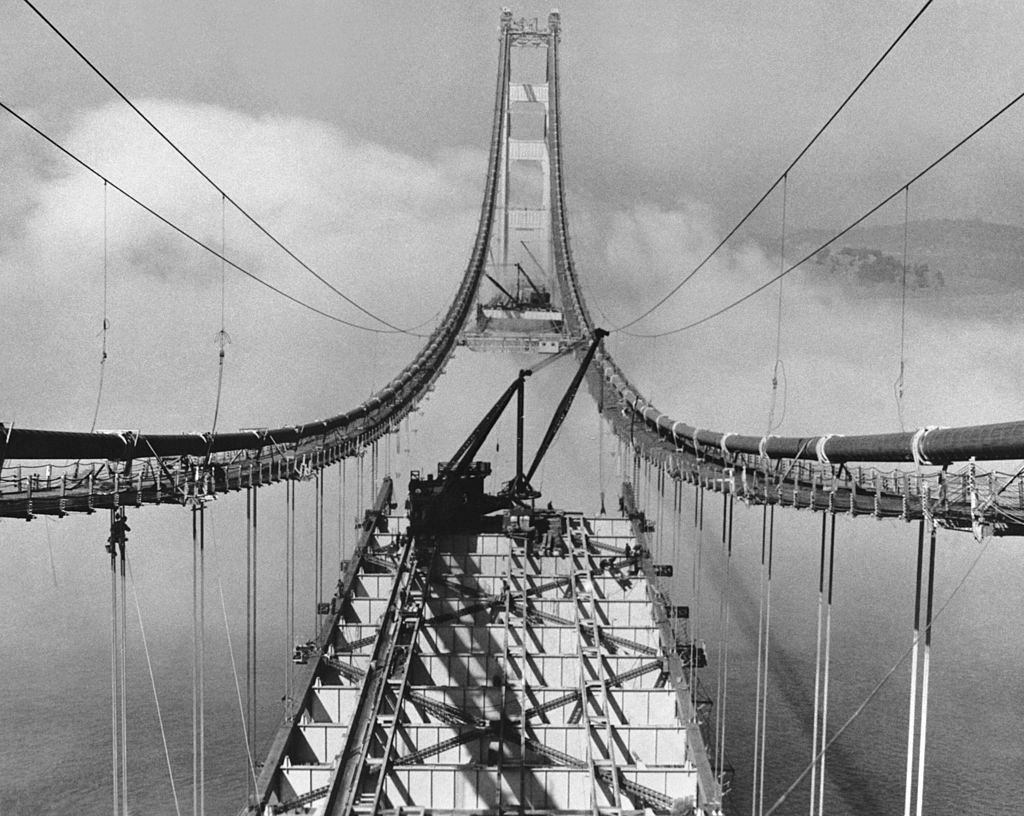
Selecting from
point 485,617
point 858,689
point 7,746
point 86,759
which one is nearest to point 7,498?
point 485,617

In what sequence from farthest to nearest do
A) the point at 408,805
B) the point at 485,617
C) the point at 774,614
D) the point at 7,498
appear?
the point at 774,614 < the point at 485,617 < the point at 408,805 < the point at 7,498

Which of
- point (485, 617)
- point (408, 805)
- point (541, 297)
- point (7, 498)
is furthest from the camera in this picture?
point (541, 297)

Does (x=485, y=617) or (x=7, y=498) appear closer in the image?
(x=7, y=498)

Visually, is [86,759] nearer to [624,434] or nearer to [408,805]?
[408,805]

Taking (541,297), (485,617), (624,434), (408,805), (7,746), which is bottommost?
(7,746)

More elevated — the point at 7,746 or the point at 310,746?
the point at 310,746

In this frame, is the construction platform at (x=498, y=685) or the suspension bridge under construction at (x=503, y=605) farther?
the construction platform at (x=498, y=685)

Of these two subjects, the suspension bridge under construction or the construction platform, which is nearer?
the suspension bridge under construction
